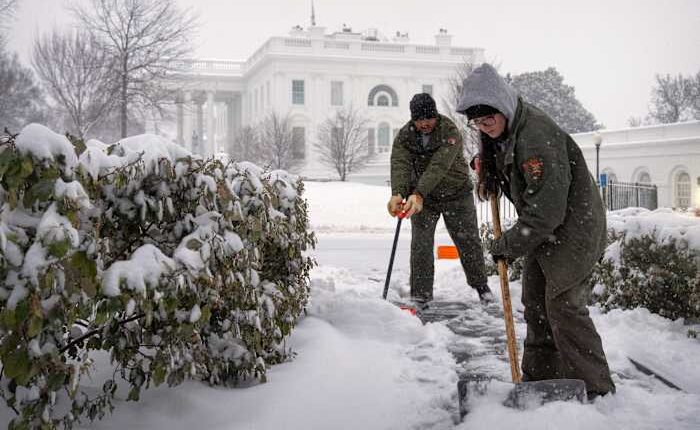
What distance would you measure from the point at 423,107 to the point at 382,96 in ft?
Answer: 181

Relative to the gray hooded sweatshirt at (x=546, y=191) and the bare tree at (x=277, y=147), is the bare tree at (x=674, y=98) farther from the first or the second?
the gray hooded sweatshirt at (x=546, y=191)

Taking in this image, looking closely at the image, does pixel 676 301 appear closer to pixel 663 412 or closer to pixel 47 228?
pixel 663 412

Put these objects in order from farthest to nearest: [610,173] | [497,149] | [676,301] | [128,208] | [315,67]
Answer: [315,67], [610,173], [676,301], [497,149], [128,208]

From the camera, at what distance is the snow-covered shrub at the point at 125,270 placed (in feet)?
6.52

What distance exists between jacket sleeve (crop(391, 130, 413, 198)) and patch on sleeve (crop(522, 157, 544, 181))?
258cm

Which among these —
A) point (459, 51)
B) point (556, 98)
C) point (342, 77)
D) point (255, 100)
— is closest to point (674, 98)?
point (556, 98)

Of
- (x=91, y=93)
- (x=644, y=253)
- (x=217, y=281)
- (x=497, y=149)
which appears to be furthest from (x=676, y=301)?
(x=91, y=93)

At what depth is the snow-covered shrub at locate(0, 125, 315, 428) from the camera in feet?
6.52

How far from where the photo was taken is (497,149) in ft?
11.3

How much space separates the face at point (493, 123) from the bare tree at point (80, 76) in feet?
76.5

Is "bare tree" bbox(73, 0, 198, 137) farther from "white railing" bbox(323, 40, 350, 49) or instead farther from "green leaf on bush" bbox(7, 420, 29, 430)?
"white railing" bbox(323, 40, 350, 49)

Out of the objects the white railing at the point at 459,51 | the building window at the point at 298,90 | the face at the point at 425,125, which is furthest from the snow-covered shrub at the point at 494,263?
the white railing at the point at 459,51

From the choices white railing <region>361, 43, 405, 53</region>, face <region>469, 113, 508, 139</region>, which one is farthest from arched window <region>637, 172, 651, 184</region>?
face <region>469, 113, 508, 139</region>

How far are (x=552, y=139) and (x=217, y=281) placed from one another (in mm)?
1628
